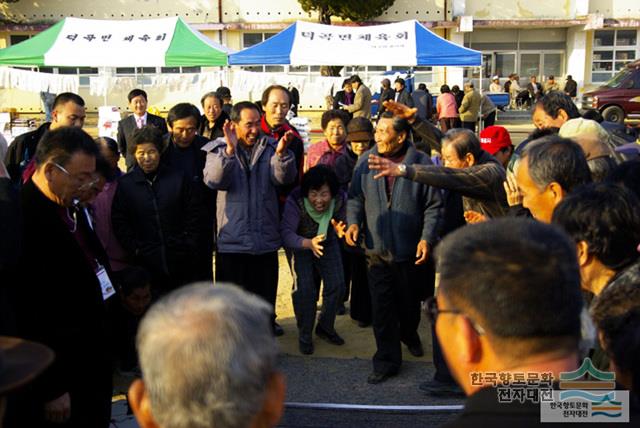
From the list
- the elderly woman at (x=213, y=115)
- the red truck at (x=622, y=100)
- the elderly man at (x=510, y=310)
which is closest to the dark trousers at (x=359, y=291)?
the elderly woman at (x=213, y=115)

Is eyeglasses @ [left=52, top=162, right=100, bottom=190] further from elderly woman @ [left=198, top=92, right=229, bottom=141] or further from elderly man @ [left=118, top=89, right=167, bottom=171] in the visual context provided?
elderly man @ [left=118, top=89, right=167, bottom=171]

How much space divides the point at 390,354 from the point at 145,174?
6.86ft

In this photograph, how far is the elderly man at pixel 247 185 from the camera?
4816 mm

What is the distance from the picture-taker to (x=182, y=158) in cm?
537

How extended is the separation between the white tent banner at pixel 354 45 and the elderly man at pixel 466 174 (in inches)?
380

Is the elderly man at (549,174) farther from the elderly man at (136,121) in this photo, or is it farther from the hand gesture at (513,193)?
the elderly man at (136,121)

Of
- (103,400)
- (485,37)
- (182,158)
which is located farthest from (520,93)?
(103,400)

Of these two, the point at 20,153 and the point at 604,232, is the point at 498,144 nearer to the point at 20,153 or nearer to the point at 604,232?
the point at 604,232

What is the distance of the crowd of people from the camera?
1.47 meters

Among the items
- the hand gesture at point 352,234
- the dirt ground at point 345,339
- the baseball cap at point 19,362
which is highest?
the baseball cap at point 19,362

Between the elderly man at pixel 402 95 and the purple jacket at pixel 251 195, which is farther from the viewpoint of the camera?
the elderly man at pixel 402 95

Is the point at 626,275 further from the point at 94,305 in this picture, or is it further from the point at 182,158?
the point at 182,158

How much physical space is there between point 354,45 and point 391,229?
9.96 metres

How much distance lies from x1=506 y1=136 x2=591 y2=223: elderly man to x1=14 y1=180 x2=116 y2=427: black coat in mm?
1979
